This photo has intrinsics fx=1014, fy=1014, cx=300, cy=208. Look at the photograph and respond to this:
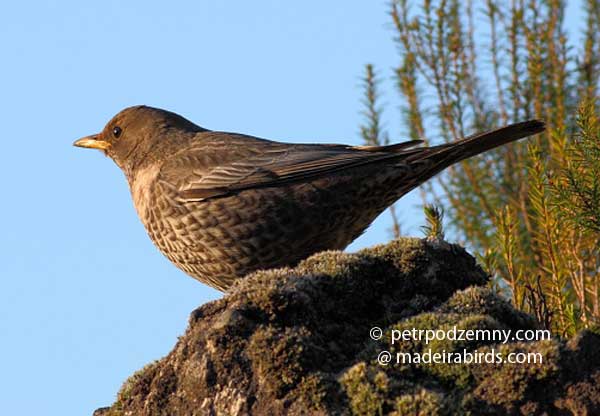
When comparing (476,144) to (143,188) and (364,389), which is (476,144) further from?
(364,389)

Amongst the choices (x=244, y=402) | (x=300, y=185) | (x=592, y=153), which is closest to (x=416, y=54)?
(x=300, y=185)

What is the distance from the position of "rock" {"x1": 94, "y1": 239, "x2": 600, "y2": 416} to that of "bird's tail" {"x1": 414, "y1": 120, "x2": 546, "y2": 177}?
4.73 ft

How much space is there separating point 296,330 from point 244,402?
0.36 m

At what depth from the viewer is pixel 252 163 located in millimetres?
6574

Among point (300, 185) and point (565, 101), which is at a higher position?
point (565, 101)

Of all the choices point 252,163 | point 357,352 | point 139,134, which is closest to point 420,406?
point 357,352

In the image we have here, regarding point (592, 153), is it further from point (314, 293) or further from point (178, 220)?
point (178, 220)

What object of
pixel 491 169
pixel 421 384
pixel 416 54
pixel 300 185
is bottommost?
pixel 421 384

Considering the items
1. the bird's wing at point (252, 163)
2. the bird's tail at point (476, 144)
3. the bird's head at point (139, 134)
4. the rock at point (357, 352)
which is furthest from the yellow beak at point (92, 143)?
the rock at point (357, 352)

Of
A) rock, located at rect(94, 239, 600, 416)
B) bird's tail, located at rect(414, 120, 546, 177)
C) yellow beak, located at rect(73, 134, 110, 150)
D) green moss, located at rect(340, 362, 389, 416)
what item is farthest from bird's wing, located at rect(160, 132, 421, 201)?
green moss, located at rect(340, 362, 389, 416)

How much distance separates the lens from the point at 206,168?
6.57m

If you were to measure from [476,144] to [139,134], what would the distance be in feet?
8.47

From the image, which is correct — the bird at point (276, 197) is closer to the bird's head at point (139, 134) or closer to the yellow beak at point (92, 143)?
the bird's head at point (139, 134)

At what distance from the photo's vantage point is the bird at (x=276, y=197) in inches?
239
